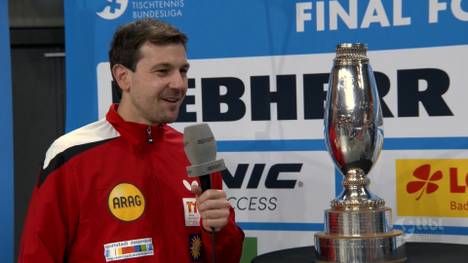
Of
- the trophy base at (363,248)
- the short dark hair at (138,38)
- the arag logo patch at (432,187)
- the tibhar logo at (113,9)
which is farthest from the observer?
the tibhar logo at (113,9)

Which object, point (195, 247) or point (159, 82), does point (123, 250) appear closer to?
point (195, 247)

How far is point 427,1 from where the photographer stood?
187 centimetres

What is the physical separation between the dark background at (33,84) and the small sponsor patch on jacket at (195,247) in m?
2.12

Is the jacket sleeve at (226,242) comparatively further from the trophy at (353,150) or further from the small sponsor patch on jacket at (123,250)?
the trophy at (353,150)

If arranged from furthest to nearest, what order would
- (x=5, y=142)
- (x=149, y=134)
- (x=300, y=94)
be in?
(x=5, y=142), (x=300, y=94), (x=149, y=134)

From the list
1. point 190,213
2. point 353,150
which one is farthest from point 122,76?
point 353,150

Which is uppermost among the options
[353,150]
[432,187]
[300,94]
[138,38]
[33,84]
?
[33,84]

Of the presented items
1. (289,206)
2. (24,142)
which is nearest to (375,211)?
(289,206)

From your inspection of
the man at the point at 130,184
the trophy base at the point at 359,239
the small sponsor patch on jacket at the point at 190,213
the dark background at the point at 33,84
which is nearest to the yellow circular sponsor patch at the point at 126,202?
the man at the point at 130,184

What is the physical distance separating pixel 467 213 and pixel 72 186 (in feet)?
3.24

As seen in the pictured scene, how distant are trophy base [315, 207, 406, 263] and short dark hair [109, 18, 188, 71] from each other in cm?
53

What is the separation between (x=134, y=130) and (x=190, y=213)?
0.76 feet

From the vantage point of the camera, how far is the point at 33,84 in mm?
3721

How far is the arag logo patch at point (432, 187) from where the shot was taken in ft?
6.08
